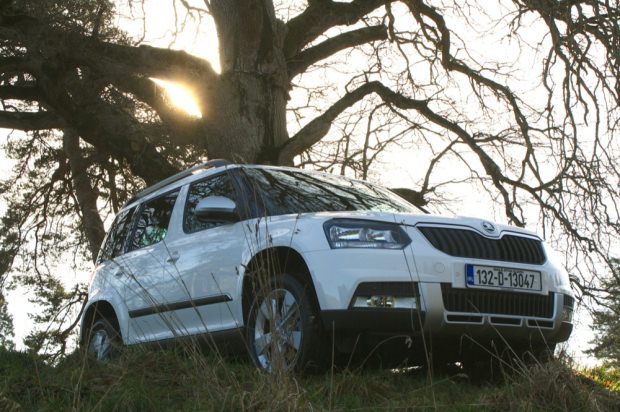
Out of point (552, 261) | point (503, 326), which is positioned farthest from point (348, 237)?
point (552, 261)

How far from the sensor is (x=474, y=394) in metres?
5.04

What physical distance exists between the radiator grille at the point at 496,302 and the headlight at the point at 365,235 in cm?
40

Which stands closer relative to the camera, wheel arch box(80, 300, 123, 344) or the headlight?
the headlight

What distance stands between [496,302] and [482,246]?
1.24 feet

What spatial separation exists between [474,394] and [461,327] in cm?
42

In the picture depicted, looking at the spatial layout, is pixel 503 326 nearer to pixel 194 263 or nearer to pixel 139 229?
pixel 194 263

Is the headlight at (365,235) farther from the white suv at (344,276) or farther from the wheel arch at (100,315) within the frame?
the wheel arch at (100,315)

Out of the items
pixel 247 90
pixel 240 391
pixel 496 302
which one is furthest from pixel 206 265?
pixel 247 90

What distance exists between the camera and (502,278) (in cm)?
546

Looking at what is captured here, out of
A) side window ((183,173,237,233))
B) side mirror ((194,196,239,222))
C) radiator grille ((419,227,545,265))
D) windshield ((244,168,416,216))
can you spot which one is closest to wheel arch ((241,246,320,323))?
windshield ((244,168,416,216))

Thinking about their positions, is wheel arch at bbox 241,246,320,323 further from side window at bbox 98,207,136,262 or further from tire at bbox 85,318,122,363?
side window at bbox 98,207,136,262

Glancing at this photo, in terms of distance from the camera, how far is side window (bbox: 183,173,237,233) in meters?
6.59

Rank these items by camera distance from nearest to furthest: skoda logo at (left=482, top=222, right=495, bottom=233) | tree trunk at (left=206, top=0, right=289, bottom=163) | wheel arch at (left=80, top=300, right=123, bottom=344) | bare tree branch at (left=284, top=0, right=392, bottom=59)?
skoda logo at (left=482, top=222, right=495, bottom=233) → wheel arch at (left=80, top=300, right=123, bottom=344) → tree trunk at (left=206, top=0, right=289, bottom=163) → bare tree branch at (left=284, top=0, right=392, bottom=59)

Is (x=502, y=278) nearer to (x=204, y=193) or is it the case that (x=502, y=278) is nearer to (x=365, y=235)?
(x=365, y=235)
